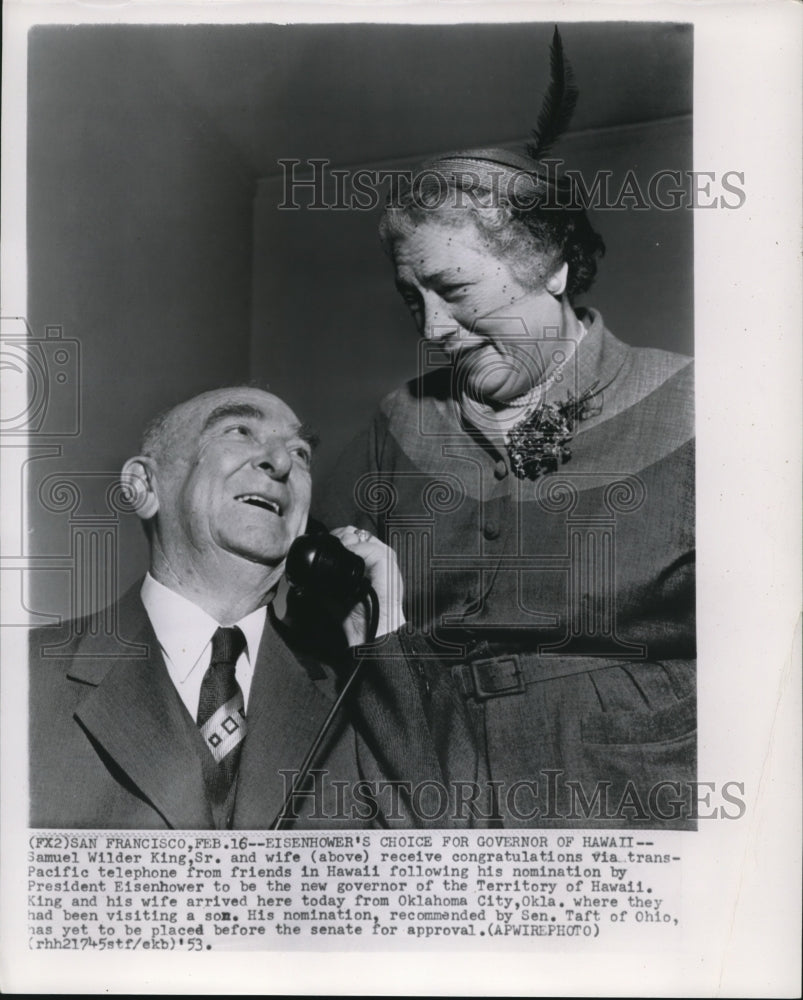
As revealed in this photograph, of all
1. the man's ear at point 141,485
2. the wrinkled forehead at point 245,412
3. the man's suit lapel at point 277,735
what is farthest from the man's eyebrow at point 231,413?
the man's suit lapel at point 277,735

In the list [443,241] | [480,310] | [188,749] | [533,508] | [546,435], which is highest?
[443,241]

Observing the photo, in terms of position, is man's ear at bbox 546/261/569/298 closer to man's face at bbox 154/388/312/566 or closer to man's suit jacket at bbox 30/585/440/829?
man's face at bbox 154/388/312/566

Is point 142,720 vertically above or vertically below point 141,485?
below

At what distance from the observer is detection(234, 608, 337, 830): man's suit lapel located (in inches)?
69.5

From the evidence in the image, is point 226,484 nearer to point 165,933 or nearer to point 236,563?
point 236,563

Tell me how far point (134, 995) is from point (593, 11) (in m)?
1.99

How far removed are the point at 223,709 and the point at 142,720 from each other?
0.48 feet

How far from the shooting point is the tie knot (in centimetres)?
179

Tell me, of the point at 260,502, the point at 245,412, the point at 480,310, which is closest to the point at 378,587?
the point at 260,502

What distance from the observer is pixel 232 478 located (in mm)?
1794

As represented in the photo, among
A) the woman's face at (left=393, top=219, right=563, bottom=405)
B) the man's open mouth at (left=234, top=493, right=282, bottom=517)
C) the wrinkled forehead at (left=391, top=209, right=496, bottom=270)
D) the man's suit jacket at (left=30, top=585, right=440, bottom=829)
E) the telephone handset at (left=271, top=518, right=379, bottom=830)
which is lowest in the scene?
the man's suit jacket at (left=30, top=585, right=440, bottom=829)

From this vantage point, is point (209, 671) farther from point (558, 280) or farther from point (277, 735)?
point (558, 280)

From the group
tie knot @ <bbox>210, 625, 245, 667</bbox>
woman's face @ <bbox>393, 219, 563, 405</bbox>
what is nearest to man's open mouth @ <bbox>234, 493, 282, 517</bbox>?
tie knot @ <bbox>210, 625, 245, 667</bbox>

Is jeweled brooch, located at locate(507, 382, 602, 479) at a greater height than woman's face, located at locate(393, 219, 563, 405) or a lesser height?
lesser
